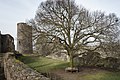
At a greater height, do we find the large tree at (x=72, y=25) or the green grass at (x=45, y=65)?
the large tree at (x=72, y=25)

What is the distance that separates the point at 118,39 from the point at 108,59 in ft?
10.4

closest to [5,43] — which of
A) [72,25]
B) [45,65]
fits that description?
[45,65]

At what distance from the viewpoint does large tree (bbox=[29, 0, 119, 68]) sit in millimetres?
17953

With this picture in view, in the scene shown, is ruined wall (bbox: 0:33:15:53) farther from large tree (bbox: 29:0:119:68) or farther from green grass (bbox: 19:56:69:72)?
large tree (bbox: 29:0:119:68)

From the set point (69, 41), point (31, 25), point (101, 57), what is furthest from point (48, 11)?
point (101, 57)

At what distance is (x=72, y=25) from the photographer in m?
18.8

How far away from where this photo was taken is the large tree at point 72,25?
1795cm

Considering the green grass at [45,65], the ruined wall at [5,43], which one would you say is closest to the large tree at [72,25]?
the green grass at [45,65]

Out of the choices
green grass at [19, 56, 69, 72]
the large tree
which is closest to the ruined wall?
green grass at [19, 56, 69, 72]

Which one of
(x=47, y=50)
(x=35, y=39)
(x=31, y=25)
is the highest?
(x=31, y=25)

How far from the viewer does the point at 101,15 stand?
18531mm

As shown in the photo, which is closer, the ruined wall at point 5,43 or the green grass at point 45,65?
the green grass at point 45,65

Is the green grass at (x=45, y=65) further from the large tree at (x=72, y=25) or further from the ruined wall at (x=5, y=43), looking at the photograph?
the ruined wall at (x=5, y=43)

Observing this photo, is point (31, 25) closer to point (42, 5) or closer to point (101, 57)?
point (42, 5)
